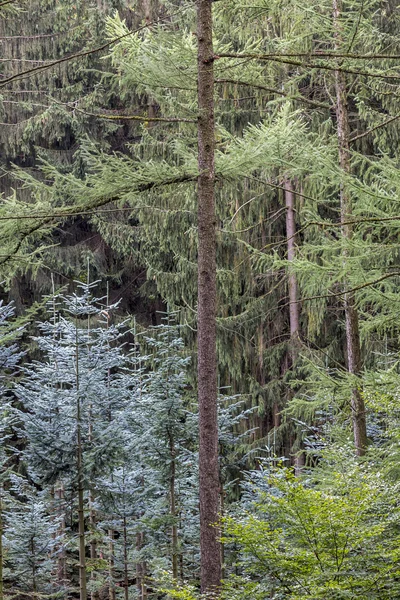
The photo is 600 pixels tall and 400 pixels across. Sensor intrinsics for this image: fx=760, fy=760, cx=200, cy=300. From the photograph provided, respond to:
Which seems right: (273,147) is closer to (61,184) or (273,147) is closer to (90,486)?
(61,184)

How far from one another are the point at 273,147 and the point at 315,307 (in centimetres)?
598

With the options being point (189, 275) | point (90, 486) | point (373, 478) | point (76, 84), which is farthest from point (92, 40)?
point (373, 478)

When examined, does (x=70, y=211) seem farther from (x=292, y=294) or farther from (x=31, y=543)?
(x=292, y=294)

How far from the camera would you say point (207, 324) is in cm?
696

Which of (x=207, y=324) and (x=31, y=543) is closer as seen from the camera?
(x=207, y=324)

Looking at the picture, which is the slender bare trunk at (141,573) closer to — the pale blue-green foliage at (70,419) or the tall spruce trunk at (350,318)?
the pale blue-green foliage at (70,419)

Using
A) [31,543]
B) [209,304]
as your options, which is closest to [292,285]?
[31,543]

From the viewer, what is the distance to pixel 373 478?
5266mm

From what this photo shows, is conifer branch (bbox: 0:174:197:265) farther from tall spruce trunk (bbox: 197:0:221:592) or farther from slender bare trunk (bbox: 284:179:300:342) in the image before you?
slender bare trunk (bbox: 284:179:300:342)

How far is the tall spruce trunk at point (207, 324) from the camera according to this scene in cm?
671

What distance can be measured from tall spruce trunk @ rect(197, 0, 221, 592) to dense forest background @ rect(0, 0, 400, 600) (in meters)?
0.02

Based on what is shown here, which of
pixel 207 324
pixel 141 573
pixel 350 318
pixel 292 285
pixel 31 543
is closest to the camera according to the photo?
pixel 207 324

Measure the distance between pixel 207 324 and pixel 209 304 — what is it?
0.19 meters

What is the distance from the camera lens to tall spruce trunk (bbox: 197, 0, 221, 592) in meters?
6.71
